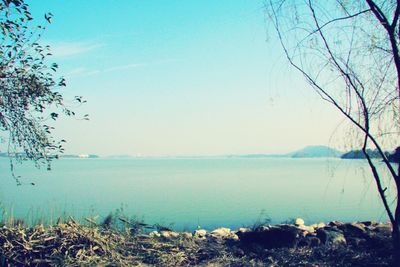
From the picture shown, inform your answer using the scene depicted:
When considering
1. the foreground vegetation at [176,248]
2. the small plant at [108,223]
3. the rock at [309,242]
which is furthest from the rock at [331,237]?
the small plant at [108,223]

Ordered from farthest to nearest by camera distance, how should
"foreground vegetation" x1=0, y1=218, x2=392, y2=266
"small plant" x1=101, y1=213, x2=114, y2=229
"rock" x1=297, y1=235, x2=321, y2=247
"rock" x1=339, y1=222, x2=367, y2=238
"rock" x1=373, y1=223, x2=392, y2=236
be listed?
1. "rock" x1=339, y1=222, x2=367, y2=238
2. "rock" x1=373, y1=223, x2=392, y2=236
3. "small plant" x1=101, y1=213, x2=114, y2=229
4. "rock" x1=297, y1=235, x2=321, y2=247
5. "foreground vegetation" x1=0, y1=218, x2=392, y2=266

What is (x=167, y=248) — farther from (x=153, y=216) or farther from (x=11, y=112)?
(x=153, y=216)

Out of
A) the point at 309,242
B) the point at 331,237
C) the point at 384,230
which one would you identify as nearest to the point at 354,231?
the point at 384,230

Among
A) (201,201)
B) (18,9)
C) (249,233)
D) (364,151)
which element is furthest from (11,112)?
(201,201)

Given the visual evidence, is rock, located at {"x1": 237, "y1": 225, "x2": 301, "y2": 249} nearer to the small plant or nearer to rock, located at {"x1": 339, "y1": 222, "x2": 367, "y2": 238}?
rock, located at {"x1": 339, "y1": 222, "x2": 367, "y2": 238}

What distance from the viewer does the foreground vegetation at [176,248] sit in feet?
19.5

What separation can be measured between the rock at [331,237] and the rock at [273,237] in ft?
1.57

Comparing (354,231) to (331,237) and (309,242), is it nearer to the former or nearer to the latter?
(331,237)

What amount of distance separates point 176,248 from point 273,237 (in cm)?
203

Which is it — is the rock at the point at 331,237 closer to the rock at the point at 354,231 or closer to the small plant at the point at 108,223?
the rock at the point at 354,231

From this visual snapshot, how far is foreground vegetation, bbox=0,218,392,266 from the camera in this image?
5.95 metres

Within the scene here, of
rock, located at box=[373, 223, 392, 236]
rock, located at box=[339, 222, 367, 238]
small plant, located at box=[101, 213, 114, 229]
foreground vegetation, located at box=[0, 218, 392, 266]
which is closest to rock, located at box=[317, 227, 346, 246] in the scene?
Result: foreground vegetation, located at box=[0, 218, 392, 266]

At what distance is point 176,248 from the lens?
21.4 feet

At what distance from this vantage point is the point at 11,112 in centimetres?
798
